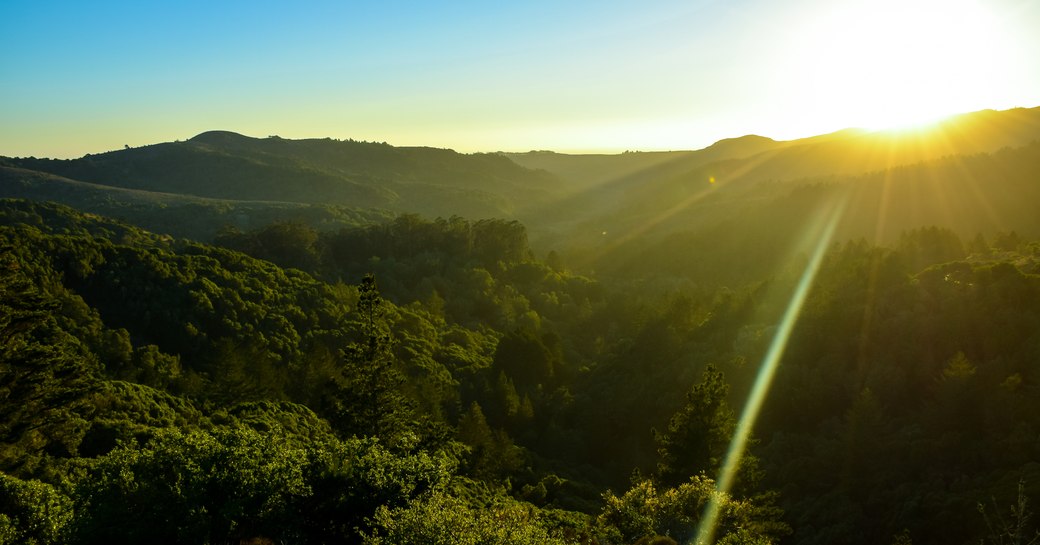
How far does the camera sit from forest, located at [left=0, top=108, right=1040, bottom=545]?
17.4 meters

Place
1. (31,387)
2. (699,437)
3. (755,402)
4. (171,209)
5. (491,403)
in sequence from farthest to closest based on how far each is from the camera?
1. (171,209)
2. (491,403)
3. (755,402)
4. (699,437)
5. (31,387)

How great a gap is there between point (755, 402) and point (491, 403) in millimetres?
20398

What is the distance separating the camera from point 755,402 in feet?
136

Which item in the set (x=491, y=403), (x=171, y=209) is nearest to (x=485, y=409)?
(x=491, y=403)

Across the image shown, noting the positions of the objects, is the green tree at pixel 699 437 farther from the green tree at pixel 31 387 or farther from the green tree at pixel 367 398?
the green tree at pixel 31 387

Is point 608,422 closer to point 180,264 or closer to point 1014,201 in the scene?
point 180,264

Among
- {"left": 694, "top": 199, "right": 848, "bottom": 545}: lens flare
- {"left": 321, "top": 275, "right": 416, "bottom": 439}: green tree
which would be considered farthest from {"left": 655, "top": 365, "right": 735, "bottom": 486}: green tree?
{"left": 321, "top": 275, "right": 416, "bottom": 439}: green tree

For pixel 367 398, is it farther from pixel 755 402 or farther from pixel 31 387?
pixel 755 402

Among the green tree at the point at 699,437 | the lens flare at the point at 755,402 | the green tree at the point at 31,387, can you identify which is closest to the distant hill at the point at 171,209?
the lens flare at the point at 755,402

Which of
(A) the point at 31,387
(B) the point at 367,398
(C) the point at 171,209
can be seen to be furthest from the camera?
(C) the point at 171,209

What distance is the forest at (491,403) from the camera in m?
17.4

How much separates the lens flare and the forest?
0.23 m

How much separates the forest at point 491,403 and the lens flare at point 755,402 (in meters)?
0.23

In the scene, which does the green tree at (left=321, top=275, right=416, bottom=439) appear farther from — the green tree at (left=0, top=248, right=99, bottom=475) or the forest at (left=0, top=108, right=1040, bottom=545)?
the green tree at (left=0, top=248, right=99, bottom=475)
